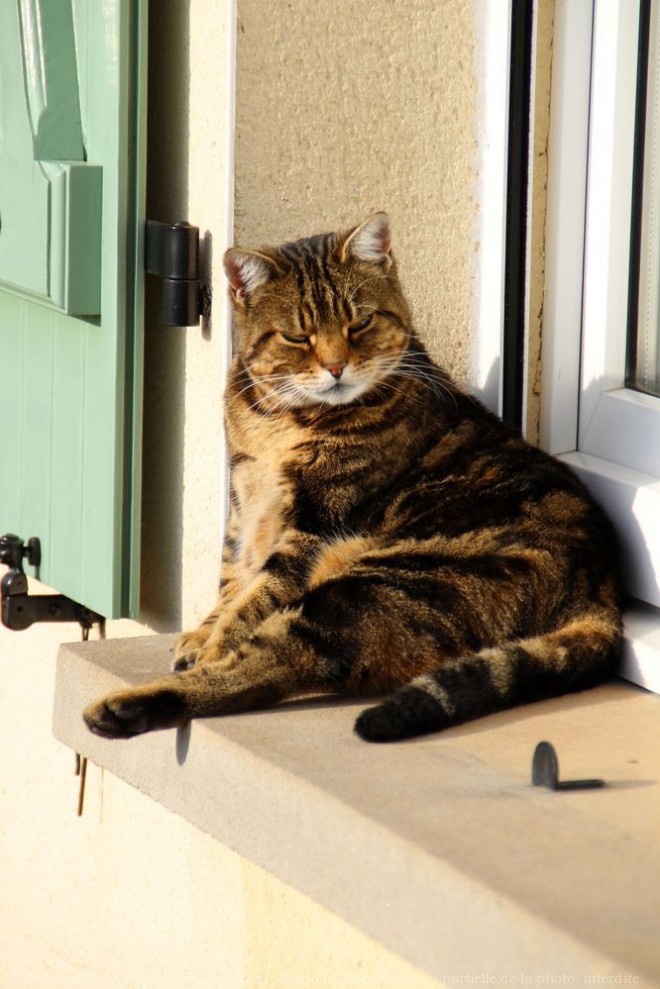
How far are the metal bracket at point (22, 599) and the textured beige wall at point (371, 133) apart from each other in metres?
0.81

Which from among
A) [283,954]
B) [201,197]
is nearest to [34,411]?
[201,197]

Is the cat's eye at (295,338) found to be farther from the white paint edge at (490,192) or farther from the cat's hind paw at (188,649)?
the cat's hind paw at (188,649)

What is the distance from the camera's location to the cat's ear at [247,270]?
2.20 meters

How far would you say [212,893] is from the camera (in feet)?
8.12

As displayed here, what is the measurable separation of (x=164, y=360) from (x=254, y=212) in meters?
0.35

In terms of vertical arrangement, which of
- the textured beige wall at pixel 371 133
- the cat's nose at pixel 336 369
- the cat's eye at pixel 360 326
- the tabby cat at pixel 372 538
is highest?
the textured beige wall at pixel 371 133

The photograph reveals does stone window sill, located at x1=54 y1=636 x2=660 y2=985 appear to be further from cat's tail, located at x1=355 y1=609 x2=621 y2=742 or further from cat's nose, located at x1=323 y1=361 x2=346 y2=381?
cat's nose, located at x1=323 y1=361 x2=346 y2=381

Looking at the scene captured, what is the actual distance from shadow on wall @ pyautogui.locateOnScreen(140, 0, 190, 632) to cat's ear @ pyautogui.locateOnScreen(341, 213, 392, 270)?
33cm

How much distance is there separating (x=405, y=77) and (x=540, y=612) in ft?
3.43

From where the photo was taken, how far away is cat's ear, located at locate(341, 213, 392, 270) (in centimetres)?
225

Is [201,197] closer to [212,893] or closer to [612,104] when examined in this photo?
[612,104]

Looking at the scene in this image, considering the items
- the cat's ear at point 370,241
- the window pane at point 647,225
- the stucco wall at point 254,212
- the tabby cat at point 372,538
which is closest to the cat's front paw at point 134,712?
the tabby cat at point 372,538

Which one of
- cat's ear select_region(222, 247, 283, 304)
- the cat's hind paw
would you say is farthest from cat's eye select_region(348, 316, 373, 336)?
the cat's hind paw

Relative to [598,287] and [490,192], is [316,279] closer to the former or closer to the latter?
[490,192]
